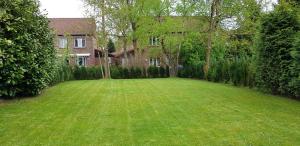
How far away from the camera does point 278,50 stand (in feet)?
48.5

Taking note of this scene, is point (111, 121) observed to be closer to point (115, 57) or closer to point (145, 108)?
point (145, 108)

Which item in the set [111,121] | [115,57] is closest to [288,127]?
[111,121]

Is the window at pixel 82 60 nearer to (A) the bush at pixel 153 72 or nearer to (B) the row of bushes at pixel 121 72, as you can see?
(B) the row of bushes at pixel 121 72

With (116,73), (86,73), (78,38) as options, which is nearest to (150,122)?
(86,73)

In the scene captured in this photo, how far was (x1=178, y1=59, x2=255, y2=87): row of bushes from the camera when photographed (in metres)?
19.9

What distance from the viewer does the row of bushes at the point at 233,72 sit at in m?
19.9

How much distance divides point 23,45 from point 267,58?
9310mm

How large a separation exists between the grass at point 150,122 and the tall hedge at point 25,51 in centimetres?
85

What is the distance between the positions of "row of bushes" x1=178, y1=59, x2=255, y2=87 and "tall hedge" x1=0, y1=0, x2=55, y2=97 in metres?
9.40

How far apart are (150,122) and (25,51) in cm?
592

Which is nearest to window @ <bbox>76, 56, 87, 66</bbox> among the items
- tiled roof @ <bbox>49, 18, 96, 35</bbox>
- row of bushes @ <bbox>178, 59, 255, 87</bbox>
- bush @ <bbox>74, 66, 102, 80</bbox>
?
tiled roof @ <bbox>49, 18, 96, 35</bbox>

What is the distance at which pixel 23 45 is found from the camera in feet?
40.9

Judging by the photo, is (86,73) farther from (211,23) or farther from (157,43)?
(211,23)

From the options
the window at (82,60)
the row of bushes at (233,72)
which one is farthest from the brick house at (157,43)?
the window at (82,60)
